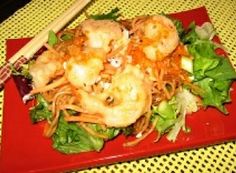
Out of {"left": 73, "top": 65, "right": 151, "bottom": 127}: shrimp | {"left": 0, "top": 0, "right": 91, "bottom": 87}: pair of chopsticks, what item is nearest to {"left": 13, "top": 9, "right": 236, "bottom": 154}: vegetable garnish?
{"left": 73, "top": 65, "right": 151, "bottom": 127}: shrimp

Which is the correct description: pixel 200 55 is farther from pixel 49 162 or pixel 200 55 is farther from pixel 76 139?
pixel 49 162

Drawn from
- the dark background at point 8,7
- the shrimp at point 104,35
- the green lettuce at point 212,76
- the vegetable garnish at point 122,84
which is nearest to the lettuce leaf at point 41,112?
the vegetable garnish at point 122,84

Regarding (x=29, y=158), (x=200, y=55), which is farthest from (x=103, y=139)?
(x=200, y=55)

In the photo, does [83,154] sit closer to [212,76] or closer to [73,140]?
[73,140]

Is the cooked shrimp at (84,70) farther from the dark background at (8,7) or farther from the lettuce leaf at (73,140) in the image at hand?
the dark background at (8,7)

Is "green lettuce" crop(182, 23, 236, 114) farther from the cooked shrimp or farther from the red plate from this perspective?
the cooked shrimp

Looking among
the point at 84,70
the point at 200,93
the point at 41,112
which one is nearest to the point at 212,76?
the point at 200,93
